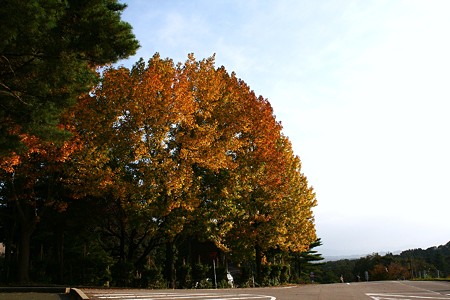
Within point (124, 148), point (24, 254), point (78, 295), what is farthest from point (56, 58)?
point (24, 254)

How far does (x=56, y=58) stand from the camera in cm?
953

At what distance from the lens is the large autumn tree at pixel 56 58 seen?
9.41 meters

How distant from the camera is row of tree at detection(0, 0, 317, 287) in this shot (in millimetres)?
9766

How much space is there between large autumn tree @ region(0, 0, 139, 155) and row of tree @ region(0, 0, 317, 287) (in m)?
0.03

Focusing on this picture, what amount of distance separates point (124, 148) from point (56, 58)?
7.55 metres

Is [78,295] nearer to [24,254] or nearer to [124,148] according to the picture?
[124,148]

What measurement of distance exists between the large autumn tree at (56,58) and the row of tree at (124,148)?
31 mm

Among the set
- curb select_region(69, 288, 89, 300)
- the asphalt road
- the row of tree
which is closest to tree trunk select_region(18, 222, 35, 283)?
the row of tree

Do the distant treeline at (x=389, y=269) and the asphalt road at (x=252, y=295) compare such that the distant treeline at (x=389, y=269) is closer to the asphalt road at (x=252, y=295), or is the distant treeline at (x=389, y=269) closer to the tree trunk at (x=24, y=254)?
the asphalt road at (x=252, y=295)

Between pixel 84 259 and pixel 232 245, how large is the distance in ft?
25.9

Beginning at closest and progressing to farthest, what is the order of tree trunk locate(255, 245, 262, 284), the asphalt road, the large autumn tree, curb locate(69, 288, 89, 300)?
1. the large autumn tree
2. curb locate(69, 288, 89, 300)
3. the asphalt road
4. tree trunk locate(255, 245, 262, 284)

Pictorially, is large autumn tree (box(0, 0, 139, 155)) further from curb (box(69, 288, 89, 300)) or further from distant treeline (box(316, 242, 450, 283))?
distant treeline (box(316, 242, 450, 283))

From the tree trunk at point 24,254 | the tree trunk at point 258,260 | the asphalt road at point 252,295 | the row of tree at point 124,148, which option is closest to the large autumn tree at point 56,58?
the row of tree at point 124,148

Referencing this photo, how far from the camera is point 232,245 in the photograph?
895 inches
